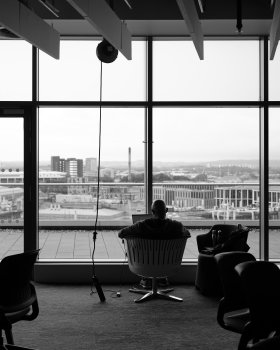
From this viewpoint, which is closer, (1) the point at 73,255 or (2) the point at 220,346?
(2) the point at 220,346

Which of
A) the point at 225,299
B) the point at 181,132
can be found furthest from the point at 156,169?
the point at 225,299

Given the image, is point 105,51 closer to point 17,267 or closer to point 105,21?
point 105,21

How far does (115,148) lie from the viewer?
6.54m

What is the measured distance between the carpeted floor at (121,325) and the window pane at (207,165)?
1.52 meters

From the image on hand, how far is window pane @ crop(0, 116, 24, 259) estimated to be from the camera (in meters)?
6.35

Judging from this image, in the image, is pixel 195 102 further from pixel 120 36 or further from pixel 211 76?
pixel 120 36

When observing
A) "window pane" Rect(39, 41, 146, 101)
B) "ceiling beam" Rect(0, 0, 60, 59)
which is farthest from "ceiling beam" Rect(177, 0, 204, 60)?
"window pane" Rect(39, 41, 146, 101)

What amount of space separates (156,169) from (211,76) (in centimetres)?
152

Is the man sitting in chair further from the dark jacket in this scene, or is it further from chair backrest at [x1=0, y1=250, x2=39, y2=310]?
chair backrest at [x1=0, y1=250, x2=39, y2=310]

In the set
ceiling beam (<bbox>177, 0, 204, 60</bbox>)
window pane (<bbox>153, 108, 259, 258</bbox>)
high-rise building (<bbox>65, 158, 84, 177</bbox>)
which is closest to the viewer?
ceiling beam (<bbox>177, 0, 204, 60</bbox>)

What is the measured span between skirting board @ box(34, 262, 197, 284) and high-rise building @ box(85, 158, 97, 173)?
137 centimetres

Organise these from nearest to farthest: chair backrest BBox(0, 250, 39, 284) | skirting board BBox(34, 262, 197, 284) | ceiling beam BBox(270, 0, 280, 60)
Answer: chair backrest BBox(0, 250, 39, 284) → ceiling beam BBox(270, 0, 280, 60) → skirting board BBox(34, 262, 197, 284)

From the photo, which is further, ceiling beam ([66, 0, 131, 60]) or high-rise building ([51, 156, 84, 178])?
high-rise building ([51, 156, 84, 178])

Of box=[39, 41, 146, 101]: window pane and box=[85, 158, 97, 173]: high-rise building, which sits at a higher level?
box=[39, 41, 146, 101]: window pane
